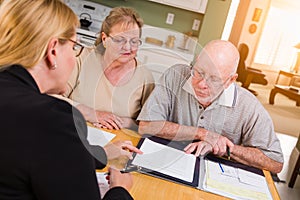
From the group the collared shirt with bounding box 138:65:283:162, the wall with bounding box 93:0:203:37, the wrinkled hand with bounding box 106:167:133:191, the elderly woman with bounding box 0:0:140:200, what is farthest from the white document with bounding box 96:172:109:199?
the wall with bounding box 93:0:203:37

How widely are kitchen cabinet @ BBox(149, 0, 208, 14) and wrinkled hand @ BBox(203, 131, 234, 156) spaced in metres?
2.36

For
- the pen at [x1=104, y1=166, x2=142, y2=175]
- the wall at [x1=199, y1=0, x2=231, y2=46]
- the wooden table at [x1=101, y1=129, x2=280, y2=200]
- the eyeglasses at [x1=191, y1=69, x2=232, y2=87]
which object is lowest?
the wooden table at [x1=101, y1=129, x2=280, y2=200]

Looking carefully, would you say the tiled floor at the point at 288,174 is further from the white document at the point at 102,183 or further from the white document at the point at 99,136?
the white document at the point at 102,183

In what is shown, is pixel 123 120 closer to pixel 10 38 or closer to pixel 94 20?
pixel 10 38

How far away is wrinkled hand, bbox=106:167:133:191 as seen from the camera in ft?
2.93

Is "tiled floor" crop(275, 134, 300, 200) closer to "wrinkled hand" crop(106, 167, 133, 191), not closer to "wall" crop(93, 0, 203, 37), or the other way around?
"wall" crop(93, 0, 203, 37)

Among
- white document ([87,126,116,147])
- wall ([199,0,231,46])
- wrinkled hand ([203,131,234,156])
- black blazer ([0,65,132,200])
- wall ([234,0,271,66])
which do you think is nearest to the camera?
black blazer ([0,65,132,200])

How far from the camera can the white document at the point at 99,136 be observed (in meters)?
1.19

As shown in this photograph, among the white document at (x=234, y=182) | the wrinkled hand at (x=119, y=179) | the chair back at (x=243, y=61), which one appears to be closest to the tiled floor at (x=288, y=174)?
the chair back at (x=243, y=61)

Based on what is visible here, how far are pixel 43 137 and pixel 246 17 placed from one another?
4.22 metres

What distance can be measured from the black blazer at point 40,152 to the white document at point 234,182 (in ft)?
1.71

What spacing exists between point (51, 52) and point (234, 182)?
2.44 feet

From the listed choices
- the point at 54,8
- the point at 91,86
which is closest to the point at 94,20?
the point at 91,86

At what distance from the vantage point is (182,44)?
356 cm
